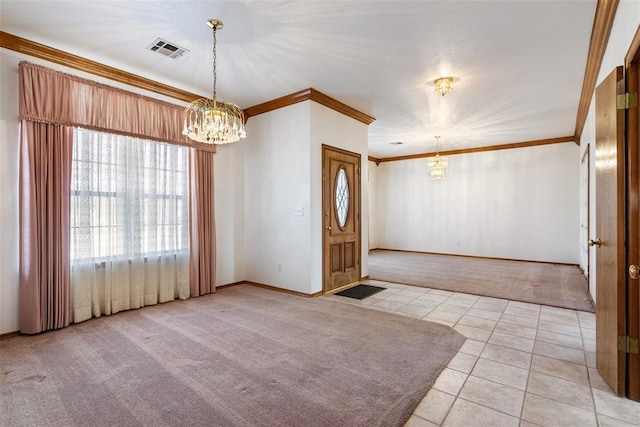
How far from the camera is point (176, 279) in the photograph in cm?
434

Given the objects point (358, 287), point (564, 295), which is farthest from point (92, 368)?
point (564, 295)

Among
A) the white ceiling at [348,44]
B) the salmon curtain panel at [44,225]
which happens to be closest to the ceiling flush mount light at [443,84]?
the white ceiling at [348,44]

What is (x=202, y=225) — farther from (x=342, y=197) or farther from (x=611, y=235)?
(x=611, y=235)

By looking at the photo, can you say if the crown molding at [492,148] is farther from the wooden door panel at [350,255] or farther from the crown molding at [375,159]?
the wooden door panel at [350,255]

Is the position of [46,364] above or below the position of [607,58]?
below

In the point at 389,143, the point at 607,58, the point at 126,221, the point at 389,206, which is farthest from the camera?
the point at 389,206

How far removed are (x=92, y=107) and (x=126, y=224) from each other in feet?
4.56

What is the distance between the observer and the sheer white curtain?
3447 millimetres

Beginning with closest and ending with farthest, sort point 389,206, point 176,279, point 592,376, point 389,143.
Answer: point 592,376, point 176,279, point 389,143, point 389,206

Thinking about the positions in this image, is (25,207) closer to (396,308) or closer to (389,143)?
(396,308)

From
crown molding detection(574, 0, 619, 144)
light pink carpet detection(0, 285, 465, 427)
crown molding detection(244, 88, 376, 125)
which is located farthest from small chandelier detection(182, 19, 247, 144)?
crown molding detection(574, 0, 619, 144)

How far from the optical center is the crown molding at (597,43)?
247 centimetres

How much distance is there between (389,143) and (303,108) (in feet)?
12.3

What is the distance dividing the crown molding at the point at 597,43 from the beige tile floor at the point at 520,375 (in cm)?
285
